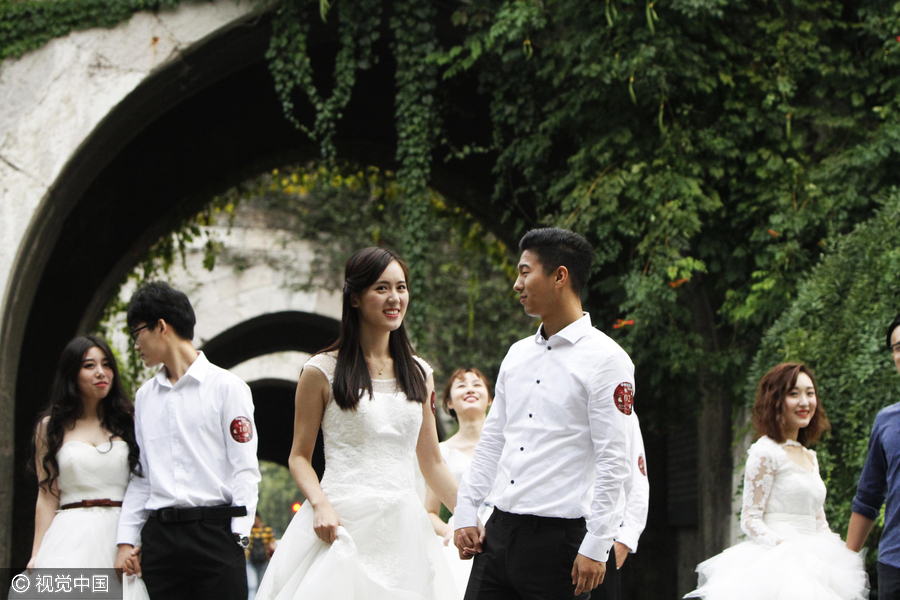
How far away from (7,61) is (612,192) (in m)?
4.68

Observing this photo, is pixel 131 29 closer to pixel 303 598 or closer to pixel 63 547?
pixel 63 547

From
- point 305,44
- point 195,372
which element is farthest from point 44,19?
point 195,372

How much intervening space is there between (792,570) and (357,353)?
2.52 metres

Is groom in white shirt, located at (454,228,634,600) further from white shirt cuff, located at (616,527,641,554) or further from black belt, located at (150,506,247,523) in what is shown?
black belt, located at (150,506,247,523)

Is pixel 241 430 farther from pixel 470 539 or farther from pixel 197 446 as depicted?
pixel 470 539

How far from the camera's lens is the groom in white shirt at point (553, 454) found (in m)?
2.96

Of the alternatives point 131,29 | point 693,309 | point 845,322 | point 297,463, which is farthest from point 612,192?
point 297,463

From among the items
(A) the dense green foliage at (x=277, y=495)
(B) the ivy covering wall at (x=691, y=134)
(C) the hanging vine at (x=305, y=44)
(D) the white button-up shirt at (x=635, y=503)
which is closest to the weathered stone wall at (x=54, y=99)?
(B) the ivy covering wall at (x=691, y=134)

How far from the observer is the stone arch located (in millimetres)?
7457

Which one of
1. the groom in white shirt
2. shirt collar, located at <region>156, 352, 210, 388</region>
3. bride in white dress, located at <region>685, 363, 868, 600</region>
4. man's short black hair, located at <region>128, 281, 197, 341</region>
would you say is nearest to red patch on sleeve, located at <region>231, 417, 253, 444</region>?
shirt collar, located at <region>156, 352, 210, 388</region>

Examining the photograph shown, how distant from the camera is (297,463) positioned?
11.1 feet

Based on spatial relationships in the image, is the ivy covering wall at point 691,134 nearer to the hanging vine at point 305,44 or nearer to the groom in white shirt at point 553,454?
the hanging vine at point 305,44

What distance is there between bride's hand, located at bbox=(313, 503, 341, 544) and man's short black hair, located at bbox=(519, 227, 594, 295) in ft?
3.50

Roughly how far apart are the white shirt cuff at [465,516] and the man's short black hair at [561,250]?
31.6 inches
